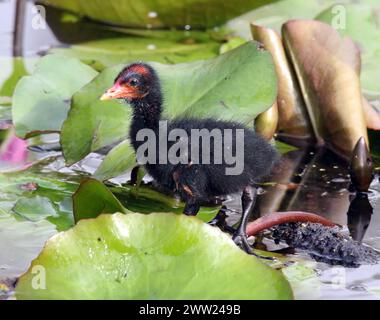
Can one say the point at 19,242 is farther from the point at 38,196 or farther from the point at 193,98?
the point at 193,98

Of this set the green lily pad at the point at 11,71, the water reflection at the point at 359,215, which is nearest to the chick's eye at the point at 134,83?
the water reflection at the point at 359,215

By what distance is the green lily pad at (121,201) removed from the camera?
2.91 metres

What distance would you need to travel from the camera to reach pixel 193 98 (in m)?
3.66

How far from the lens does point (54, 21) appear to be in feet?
19.0

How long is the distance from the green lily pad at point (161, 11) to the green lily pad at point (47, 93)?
1.31m

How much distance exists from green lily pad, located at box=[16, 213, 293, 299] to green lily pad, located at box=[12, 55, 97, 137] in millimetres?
1229

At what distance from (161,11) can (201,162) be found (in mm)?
2390

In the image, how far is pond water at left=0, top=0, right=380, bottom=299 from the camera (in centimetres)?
280

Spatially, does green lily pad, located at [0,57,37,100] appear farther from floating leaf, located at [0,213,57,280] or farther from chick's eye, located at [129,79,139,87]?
floating leaf, located at [0,213,57,280]

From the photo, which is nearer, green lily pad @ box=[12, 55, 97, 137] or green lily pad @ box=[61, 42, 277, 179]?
green lily pad @ box=[61, 42, 277, 179]

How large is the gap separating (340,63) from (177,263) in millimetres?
1746

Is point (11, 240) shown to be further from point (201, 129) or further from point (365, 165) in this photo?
point (365, 165)

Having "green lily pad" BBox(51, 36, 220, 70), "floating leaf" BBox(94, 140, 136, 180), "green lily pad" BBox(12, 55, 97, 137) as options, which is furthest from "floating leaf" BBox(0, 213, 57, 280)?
"green lily pad" BBox(51, 36, 220, 70)

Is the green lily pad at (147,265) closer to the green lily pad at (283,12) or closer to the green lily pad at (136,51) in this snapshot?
the green lily pad at (136,51)
